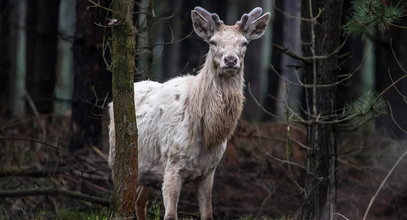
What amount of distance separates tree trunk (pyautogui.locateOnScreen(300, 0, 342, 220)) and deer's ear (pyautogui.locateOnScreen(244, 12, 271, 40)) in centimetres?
73

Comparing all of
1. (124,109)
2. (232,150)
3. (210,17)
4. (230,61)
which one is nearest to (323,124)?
(230,61)

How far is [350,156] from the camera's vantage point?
14680 millimetres

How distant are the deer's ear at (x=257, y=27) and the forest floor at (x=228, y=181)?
5.12ft

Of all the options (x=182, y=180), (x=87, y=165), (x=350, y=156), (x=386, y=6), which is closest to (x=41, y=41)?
(x=87, y=165)

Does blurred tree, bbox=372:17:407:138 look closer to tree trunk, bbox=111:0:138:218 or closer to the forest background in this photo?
the forest background

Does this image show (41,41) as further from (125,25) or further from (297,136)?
(125,25)

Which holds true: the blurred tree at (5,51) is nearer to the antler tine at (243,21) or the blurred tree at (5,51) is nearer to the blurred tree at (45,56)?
the blurred tree at (45,56)

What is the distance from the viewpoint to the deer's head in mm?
9438

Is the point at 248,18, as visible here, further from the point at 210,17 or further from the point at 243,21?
the point at 210,17

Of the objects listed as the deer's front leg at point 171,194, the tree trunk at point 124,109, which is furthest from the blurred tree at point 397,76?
the tree trunk at point 124,109

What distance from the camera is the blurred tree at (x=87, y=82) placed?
13.2 m

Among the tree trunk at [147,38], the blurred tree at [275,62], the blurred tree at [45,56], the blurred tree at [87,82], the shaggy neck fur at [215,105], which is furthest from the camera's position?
the blurred tree at [275,62]

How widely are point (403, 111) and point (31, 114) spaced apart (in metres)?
7.59

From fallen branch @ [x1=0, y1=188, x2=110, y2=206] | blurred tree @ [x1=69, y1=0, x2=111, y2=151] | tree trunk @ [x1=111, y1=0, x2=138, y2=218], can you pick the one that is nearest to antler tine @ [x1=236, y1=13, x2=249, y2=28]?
tree trunk @ [x1=111, y1=0, x2=138, y2=218]
